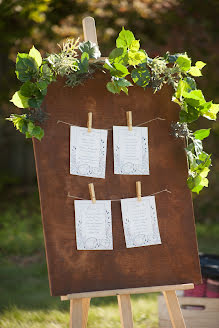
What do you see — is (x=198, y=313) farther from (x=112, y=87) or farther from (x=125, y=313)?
(x=112, y=87)

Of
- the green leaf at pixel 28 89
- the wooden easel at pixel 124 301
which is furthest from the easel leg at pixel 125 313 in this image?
the green leaf at pixel 28 89

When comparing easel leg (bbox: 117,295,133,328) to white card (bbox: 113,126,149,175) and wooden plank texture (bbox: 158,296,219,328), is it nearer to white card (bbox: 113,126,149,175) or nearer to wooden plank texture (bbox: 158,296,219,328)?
white card (bbox: 113,126,149,175)

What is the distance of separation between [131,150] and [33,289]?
7.14 feet

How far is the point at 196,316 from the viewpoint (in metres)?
2.98

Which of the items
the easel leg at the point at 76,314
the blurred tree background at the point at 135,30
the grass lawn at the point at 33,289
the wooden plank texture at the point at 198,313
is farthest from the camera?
the blurred tree background at the point at 135,30

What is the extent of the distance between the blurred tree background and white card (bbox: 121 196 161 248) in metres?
3.62

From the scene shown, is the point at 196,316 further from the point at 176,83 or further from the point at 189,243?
the point at 176,83

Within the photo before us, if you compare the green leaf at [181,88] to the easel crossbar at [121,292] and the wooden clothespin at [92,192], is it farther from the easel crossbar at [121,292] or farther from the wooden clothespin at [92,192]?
the easel crossbar at [121,292]

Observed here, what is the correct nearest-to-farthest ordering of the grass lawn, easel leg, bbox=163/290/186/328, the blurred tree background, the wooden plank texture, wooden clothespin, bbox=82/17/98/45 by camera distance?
easel leg, bbox=163/290/186/328 < wooden clothespin, bbox=82/17/98/45 < the wooden plank texture < the grass lawn < the blurred tree background

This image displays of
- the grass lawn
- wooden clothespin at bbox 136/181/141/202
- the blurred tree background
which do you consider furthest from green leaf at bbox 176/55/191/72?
the blurred tree background

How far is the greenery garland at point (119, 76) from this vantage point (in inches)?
85.6

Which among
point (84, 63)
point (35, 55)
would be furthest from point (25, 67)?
point (84, 63)

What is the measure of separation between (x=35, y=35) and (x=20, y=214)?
2.09 meters

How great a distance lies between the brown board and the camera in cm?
219
